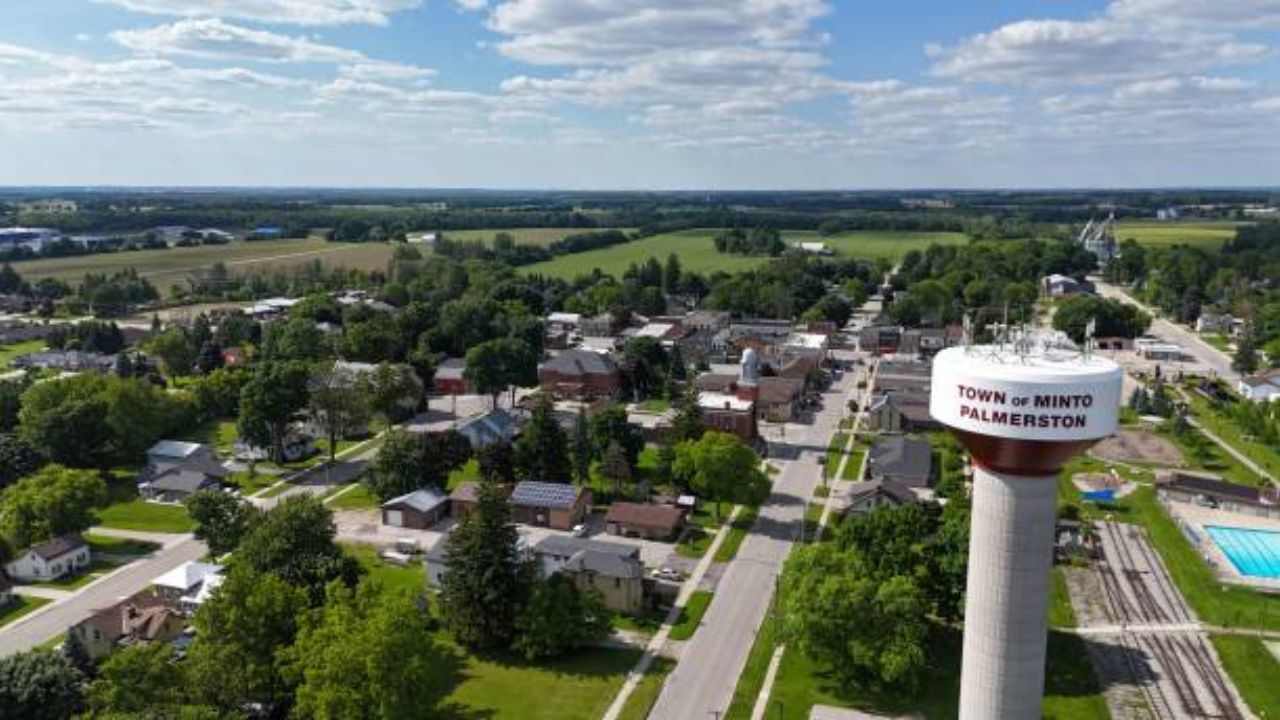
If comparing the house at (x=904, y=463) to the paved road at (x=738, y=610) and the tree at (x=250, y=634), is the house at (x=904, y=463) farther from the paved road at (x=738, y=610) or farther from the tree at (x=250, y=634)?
the tree at (x=250, y=634)

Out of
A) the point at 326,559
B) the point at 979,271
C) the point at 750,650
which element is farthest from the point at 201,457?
the point at 979,271

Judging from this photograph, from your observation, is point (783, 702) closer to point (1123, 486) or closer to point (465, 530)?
point (465, 530)

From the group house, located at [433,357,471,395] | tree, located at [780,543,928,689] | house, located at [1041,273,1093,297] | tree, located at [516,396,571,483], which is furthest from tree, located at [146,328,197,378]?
house, located at [1041,273,1093,297]

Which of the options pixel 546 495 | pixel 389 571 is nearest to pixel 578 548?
pixel 546 495

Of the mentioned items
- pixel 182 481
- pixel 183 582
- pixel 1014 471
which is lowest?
pixel 183 582

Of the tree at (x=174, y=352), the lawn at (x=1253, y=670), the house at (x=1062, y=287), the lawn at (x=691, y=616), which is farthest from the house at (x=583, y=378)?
the house at (x=1062, y=287)

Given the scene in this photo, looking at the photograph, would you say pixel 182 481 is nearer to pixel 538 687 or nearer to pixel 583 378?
pixel 538 687
